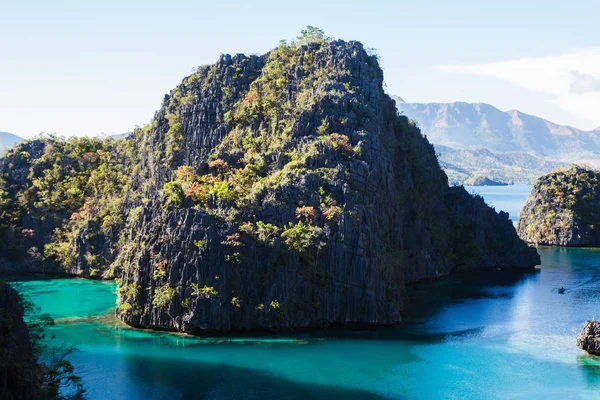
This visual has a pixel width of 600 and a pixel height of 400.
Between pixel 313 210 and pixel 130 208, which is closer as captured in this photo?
pixel 313 210

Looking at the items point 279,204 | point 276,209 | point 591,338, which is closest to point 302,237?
point 276,209

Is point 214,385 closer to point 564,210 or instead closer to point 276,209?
point 276,209

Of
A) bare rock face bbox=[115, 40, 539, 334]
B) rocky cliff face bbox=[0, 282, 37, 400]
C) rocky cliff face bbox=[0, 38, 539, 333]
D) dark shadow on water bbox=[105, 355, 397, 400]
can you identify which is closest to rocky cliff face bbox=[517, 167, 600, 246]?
rocky cliff face bbox=[0, 38, 539, 333]

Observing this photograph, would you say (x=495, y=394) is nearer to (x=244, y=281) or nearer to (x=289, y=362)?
(x=289, y=362)

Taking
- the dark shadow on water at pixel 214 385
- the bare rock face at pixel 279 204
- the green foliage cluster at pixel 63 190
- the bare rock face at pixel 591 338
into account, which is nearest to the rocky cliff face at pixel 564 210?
the bare rock face at pixel 279 204

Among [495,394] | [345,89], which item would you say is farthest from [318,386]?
[345,89]

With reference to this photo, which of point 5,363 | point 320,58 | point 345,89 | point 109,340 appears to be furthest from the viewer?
point 320,58
